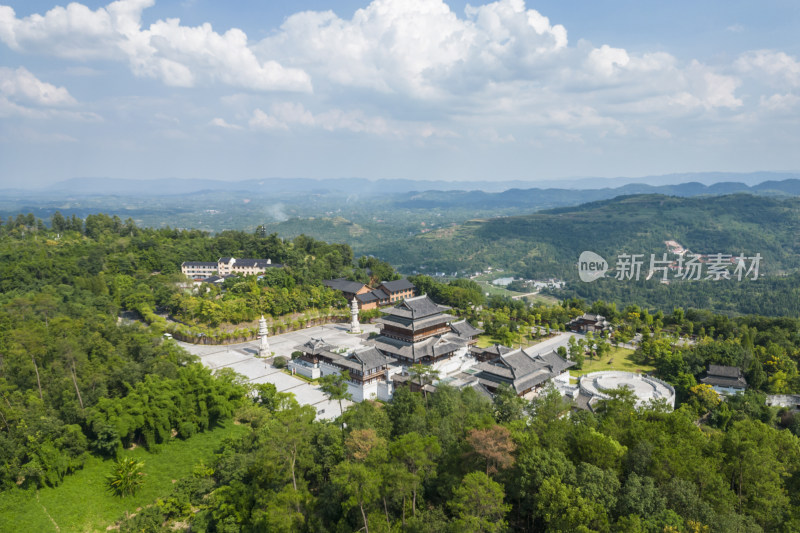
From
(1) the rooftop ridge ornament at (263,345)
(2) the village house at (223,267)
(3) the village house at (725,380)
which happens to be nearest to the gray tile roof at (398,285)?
(2) the village house at (223,267)

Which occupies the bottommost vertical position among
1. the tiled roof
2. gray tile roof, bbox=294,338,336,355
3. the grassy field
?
the grassy field

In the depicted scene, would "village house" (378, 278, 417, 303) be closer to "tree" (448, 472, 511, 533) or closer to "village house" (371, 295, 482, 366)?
"village house" (371, 295, 482, 366)

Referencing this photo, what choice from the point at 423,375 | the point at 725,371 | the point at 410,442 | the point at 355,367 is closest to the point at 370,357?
the point at 355,367

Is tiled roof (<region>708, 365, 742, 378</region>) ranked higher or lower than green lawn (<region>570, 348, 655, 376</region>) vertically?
higher

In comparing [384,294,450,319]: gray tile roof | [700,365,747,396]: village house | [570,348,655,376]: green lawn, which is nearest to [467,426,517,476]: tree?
[384,294,450,319]: gray tile roof

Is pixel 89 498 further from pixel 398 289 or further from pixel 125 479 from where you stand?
pixel 398 289

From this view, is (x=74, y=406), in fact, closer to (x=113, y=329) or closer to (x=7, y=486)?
(x=7, y=486)
